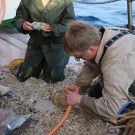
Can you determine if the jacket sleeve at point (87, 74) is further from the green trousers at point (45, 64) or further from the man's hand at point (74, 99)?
the green trousers at point (45, 64)

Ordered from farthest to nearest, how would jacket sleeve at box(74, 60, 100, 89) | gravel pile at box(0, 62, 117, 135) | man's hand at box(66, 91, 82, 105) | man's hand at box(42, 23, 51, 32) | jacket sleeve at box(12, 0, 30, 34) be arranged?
jacket sleeve at box(12, 0, 30, 34), man's hand at box(42, 23, 51, 32), jacket sleeve at box(74, 60, 100, 89), gravel pile at box(0, 62, 117, 135), man's hand at box(66, 91, 82, 105)

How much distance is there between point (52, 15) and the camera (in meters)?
2.62

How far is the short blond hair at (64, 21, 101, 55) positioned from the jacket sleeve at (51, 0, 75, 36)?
771 millimetres

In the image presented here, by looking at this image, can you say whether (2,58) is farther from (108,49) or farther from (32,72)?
(108,49)

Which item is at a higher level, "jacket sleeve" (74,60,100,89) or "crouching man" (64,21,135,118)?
"crouching man" (64,21,135,118)

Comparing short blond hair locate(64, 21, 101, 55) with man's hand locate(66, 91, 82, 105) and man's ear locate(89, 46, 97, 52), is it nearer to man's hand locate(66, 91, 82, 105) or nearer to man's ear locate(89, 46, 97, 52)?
man's ear locate(89, 46, 97, 52)

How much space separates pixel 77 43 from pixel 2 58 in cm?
185

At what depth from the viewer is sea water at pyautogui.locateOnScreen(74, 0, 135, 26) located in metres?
5.40

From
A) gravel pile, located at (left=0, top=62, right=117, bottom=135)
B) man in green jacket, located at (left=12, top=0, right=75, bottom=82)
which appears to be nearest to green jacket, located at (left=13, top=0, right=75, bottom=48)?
man in green jacket, located at (left=12, top=0, right=75, bottom=82)

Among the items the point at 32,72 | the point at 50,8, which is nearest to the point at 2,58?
the point at 32,72

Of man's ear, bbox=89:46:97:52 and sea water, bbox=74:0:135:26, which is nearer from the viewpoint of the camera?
man's ear, bbox=89:46:97:52

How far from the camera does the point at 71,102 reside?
77.1 inches

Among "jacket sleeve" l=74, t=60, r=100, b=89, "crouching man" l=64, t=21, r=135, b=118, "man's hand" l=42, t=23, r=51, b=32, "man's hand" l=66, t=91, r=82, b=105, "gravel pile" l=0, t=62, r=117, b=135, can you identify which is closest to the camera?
"crouching man" l=64, t=21, r=135, b=118

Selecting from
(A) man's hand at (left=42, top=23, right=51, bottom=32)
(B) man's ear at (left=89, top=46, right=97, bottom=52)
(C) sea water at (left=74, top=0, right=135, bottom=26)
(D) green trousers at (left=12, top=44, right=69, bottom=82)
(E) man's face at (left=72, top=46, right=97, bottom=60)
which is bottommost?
(C) sea water at (left=74, top=0, right=135, bottom=26)
